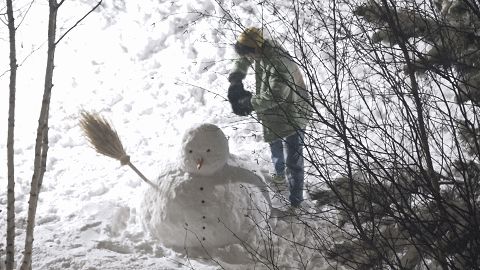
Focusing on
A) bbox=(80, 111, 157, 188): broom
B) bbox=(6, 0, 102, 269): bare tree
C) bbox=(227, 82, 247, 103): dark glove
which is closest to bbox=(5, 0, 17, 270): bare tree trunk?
bbox=(6, 0, 102, 269): bare tree

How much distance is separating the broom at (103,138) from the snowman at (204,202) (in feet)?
1.90

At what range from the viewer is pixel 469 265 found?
1.90 metres

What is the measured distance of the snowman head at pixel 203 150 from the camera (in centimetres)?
378

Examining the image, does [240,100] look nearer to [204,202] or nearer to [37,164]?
[204,202]

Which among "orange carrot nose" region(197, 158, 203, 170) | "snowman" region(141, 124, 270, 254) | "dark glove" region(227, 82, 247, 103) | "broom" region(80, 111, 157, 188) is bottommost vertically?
"snowman" region(141, 124, 270, 254)

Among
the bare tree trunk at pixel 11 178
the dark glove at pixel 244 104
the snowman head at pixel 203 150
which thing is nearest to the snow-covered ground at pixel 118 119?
the dark glove at pixel 244 104

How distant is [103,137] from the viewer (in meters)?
4.36

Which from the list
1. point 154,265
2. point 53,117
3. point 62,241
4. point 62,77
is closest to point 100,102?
point 53,117

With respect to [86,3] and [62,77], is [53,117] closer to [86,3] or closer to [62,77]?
[62,77]

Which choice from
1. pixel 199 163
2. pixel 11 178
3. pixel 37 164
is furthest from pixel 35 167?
pixel 199 163

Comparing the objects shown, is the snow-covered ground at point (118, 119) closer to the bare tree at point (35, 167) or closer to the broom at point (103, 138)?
the broom at point (103, 138)

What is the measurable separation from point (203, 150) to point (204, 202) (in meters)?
0.40

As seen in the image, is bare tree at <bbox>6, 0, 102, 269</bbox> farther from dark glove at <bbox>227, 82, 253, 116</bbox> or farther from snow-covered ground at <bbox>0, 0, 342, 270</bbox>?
dark glove at <bbox>227, 82, 253, 116</bbox>

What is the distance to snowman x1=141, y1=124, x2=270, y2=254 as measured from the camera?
3.74m
